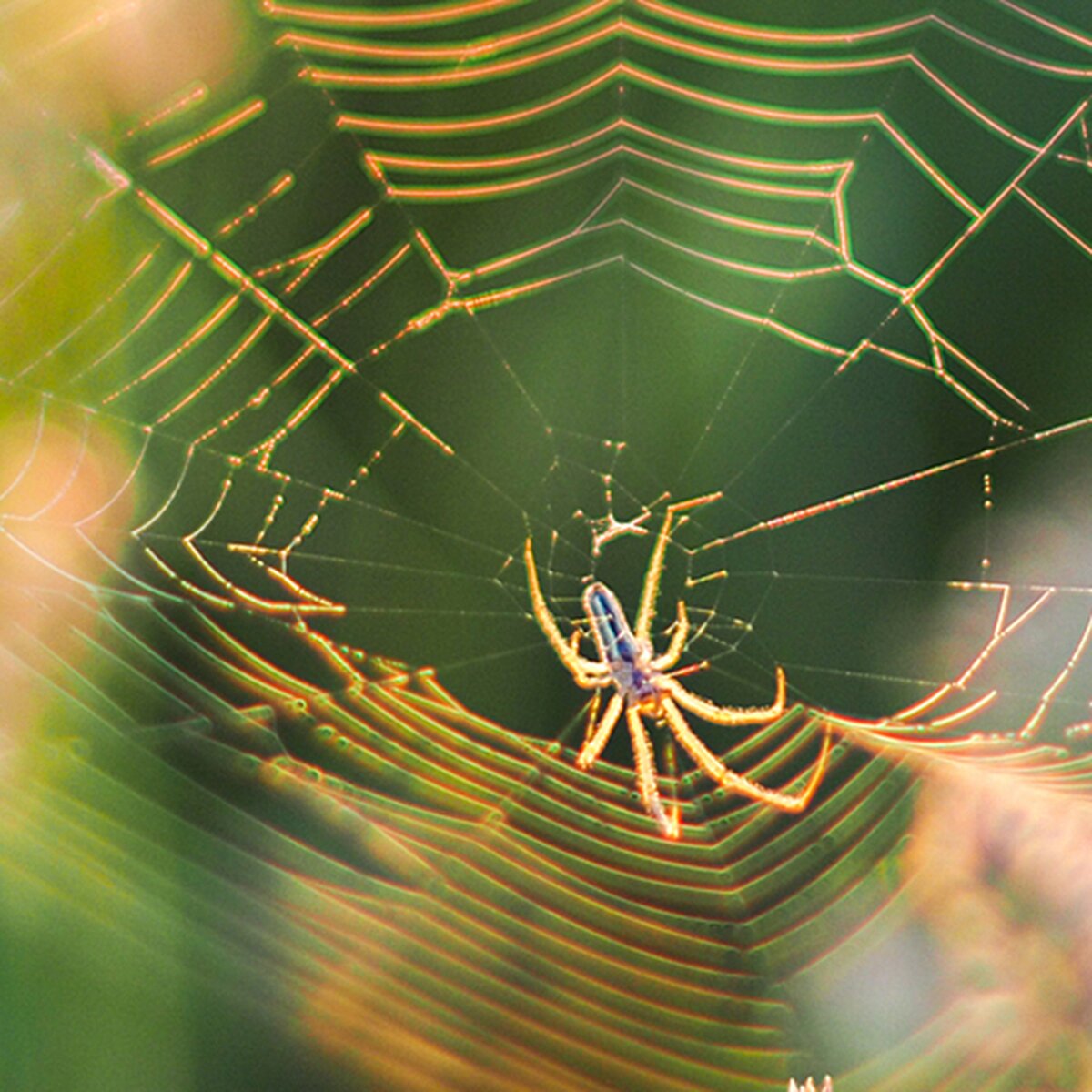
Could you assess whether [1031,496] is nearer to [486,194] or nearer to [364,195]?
[486,194]

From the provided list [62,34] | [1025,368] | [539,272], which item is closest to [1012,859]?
[1025,368]

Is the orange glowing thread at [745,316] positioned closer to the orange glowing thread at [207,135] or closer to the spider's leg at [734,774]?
the spider's leg at [734,774]

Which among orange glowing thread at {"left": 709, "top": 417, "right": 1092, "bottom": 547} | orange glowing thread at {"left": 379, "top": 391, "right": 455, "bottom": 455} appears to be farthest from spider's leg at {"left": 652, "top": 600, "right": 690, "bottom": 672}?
orange glowing thread at {"left": 379, "top": 391, "right": 455, "bottom": 455}

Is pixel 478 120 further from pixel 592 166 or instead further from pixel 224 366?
pixel 224 366

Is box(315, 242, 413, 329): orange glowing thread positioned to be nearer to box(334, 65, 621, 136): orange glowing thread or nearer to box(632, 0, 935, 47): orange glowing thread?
box(334, 65, 621, 136): orange glowing thread

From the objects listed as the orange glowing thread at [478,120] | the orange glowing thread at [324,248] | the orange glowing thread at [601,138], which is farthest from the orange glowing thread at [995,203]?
the orange glowing thread at [324,248]
